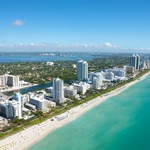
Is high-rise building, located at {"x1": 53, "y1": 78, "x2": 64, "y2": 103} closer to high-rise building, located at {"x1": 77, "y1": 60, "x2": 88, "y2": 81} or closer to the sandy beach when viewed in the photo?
the sandy beach

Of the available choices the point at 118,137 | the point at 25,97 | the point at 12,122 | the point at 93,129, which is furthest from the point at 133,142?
the point at 25,97

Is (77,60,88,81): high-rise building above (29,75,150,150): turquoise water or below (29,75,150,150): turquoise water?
above

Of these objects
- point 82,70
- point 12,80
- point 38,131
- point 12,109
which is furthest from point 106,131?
point 12,80

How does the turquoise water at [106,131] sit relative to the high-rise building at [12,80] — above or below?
below

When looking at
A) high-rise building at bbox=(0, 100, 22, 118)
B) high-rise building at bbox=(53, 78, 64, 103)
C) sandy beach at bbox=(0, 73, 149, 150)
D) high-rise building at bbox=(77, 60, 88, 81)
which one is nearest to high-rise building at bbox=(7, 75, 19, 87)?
high-rise building at bbox=(77, 60, 88, 81)

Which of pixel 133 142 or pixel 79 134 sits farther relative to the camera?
pixel 79 134

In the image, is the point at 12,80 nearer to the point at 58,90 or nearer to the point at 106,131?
the point at 58,90

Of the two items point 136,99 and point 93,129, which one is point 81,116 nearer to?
point 93,129

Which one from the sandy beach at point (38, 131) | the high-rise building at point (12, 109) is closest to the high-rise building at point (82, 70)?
the sandy beach at point (38, 131)

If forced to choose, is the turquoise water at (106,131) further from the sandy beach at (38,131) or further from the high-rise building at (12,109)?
the high-rise building at (12,109)
